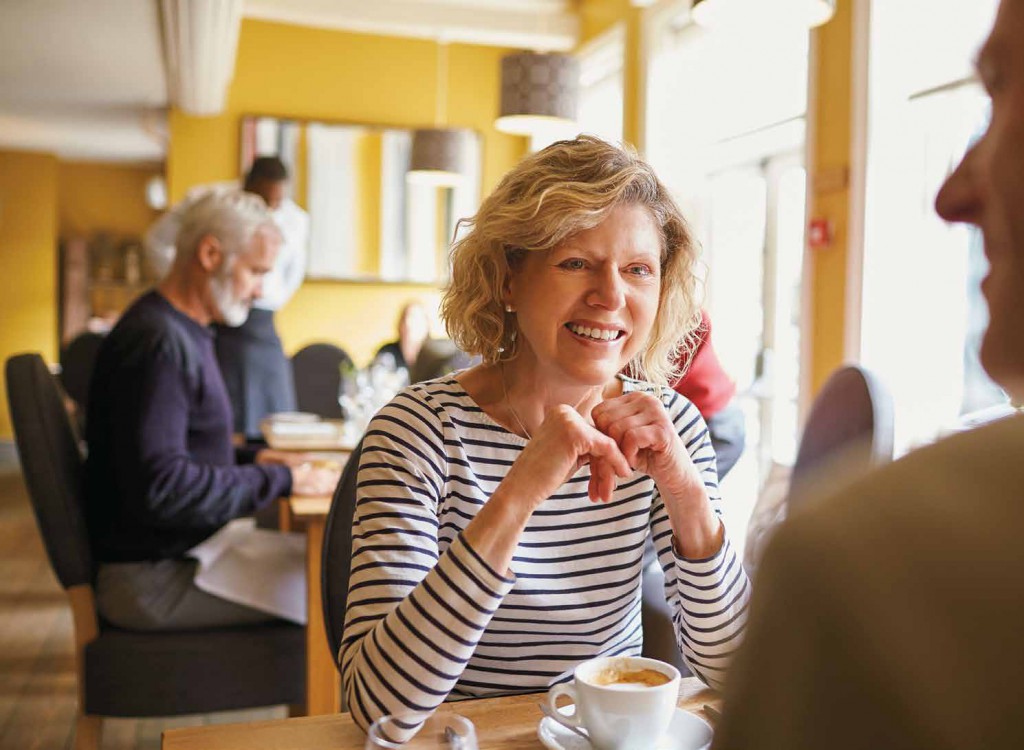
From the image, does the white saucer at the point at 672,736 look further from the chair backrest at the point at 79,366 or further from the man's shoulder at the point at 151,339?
the chair backrest at the point at 79,366

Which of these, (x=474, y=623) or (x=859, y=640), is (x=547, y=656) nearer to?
(x=474, y=623)

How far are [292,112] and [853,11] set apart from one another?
4.09 metres

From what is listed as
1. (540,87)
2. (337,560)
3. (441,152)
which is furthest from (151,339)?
(441,152)

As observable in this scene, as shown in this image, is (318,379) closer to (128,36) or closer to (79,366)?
(79,366)

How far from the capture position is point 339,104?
21.8ft

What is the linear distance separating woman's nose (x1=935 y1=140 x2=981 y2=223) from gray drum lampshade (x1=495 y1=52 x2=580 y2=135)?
12.0ft

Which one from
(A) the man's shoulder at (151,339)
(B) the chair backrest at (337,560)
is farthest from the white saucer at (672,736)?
→ (A) the man's shoulder at (151,339)

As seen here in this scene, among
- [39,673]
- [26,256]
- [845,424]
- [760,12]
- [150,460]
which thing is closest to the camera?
[845,424]

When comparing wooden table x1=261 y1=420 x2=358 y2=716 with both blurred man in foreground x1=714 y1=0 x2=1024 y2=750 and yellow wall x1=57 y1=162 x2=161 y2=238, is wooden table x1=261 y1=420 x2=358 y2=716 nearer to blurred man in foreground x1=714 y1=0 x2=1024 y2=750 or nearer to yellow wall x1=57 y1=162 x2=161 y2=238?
blurred man in foreground x1=714 y1=0 x2=1024 y2=750

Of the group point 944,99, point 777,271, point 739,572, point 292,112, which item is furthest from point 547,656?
point 292,112

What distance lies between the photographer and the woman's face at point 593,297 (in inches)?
52.1

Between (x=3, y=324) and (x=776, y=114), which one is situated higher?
(x=776, y=114)

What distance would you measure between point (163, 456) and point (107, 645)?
397 millimetres

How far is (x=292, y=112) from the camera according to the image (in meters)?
6.57
